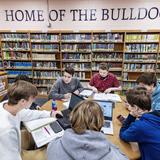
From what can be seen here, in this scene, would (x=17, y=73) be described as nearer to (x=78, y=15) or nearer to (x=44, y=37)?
(x=44, y=37)

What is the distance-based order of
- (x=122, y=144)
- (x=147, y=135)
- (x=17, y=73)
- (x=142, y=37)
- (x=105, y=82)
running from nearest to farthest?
(x=147, y=135)
(x=122, y=144)
(x=105, y=82)
(x=142, y=37)
(x=17, y=73)

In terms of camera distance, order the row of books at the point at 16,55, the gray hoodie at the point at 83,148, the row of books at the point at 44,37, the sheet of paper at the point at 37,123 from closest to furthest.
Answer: the gray hoodie at the point at 83,148 → the sheet of paper at the point at 37,123 → the row of books at the point at 44,37 → the row of books at the point at 16,55

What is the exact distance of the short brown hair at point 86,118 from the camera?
1.09 meters

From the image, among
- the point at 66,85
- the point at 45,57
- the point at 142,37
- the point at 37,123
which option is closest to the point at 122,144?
the point at 37,123

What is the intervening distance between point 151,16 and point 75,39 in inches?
79.7

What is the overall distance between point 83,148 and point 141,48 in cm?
376

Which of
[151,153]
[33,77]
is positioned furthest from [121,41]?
[151,153]

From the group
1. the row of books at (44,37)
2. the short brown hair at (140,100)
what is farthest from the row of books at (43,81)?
the short brown hair at (140,100)

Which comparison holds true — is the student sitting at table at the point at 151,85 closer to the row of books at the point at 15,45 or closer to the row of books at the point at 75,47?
the row of books at the point at 75,47

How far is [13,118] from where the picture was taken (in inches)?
53.4

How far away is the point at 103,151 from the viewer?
102 centimetres

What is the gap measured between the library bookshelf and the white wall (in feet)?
1.20

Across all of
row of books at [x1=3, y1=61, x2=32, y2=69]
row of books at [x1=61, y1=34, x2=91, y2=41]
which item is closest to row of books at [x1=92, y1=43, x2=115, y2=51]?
row of books at [x1=61, y1=34, x2=91, y2=41]

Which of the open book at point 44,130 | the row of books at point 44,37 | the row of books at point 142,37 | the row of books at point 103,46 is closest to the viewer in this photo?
the open book at point 44,130
